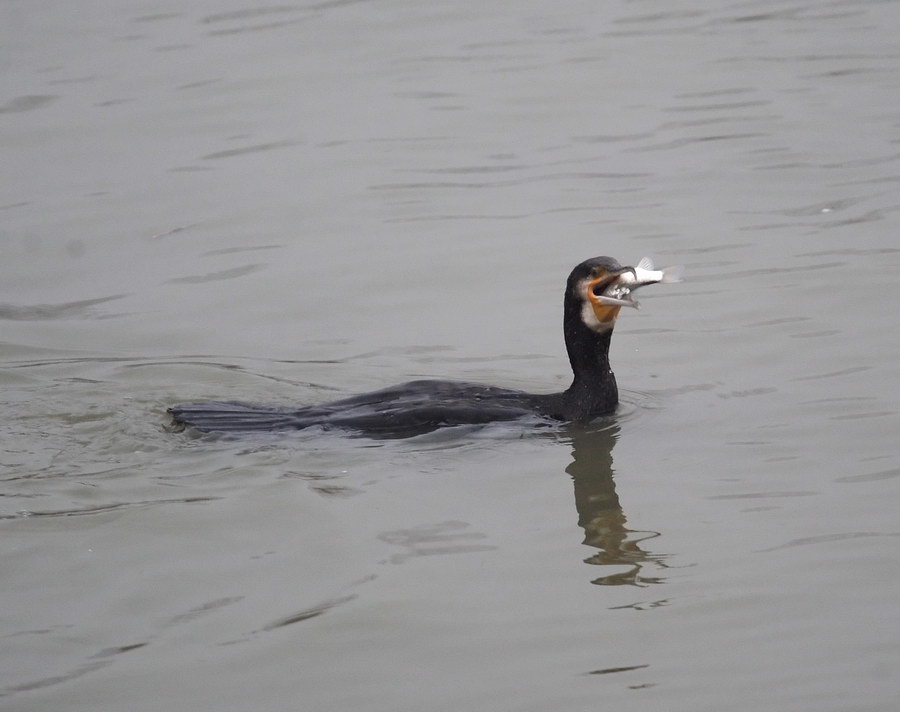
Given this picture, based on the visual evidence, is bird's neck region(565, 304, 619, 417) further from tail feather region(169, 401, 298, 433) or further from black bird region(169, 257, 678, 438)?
tail feather region(169, 401, 298, 433)

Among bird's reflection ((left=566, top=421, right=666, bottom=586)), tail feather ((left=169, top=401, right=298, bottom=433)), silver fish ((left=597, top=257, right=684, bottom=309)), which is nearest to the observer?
bird's reflection ((left=566, top=421, right=666, bottom=586))

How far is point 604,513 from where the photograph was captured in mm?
6930

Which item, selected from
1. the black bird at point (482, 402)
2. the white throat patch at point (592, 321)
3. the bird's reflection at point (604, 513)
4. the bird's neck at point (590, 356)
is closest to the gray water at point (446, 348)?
the bird's reflection at point (604, 513)

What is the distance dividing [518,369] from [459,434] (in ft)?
5.21

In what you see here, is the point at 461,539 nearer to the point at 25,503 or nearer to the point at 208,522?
the point at 208,522

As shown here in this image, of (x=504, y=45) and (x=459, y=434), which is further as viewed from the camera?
(x=504, y=45)

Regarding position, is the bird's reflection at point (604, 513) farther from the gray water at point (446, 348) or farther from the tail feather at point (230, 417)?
the tail feather at point (230, 417)

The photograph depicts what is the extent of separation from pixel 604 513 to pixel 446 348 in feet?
9.96

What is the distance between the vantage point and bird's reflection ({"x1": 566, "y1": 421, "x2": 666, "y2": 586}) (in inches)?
245

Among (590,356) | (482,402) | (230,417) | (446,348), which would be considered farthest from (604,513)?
(446,348)

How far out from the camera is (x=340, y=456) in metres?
7.68

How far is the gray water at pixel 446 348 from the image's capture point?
559 cm

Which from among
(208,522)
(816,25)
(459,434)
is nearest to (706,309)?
(459,434)

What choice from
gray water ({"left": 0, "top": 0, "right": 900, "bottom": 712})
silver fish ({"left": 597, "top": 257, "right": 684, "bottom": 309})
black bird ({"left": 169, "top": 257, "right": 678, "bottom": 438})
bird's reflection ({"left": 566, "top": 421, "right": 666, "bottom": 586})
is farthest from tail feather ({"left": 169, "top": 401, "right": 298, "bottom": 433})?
silver fish ({"left": 597, "top": 257, "right": 684, "bottom": 309})
